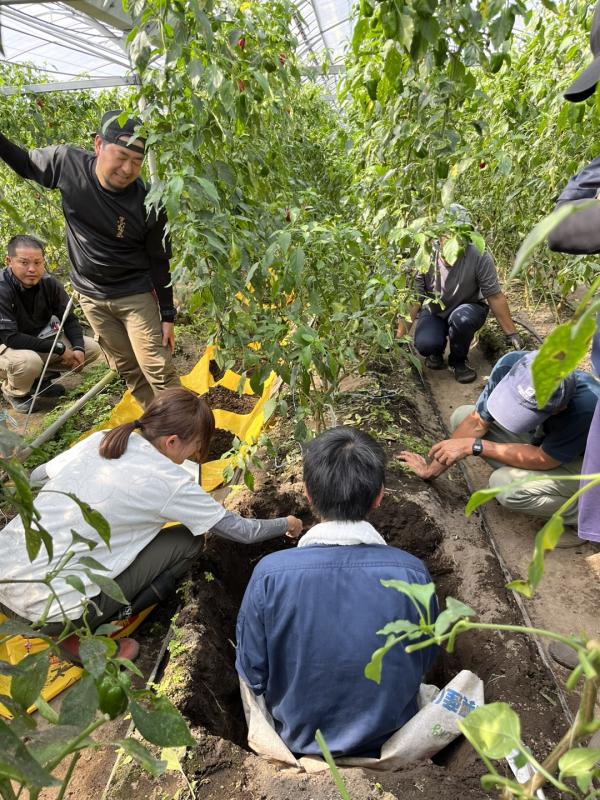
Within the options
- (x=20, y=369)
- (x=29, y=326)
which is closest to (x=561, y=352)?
(x=20, y=369)

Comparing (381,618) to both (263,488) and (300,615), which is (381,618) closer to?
(300,615)

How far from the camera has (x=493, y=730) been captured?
59cm

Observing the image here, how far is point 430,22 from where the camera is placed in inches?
60.3

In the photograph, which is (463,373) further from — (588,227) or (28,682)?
(28,682)

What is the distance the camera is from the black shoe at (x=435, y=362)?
4.07 metres

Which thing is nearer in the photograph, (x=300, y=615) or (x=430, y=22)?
(x=300, y=615)

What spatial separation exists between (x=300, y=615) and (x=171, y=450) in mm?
809

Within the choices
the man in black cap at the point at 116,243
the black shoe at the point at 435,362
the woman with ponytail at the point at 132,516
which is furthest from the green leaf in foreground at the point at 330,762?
the black shoe at the point at 435,362

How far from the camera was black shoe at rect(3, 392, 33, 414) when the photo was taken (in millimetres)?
4004

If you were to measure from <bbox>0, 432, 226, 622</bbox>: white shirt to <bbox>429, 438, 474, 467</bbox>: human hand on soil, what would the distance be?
0.98 metres

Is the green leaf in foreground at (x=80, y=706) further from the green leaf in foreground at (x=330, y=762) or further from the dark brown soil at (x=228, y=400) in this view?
the dark brown soil at (x=228, y=400)

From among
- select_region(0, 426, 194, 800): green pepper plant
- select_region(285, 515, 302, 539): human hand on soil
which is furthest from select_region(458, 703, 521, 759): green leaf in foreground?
select_region(285, 515, 302, 539): human hand on soil

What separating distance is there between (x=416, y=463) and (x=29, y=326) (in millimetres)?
2906

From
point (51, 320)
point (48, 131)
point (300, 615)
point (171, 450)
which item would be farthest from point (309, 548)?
point (48, 131)
